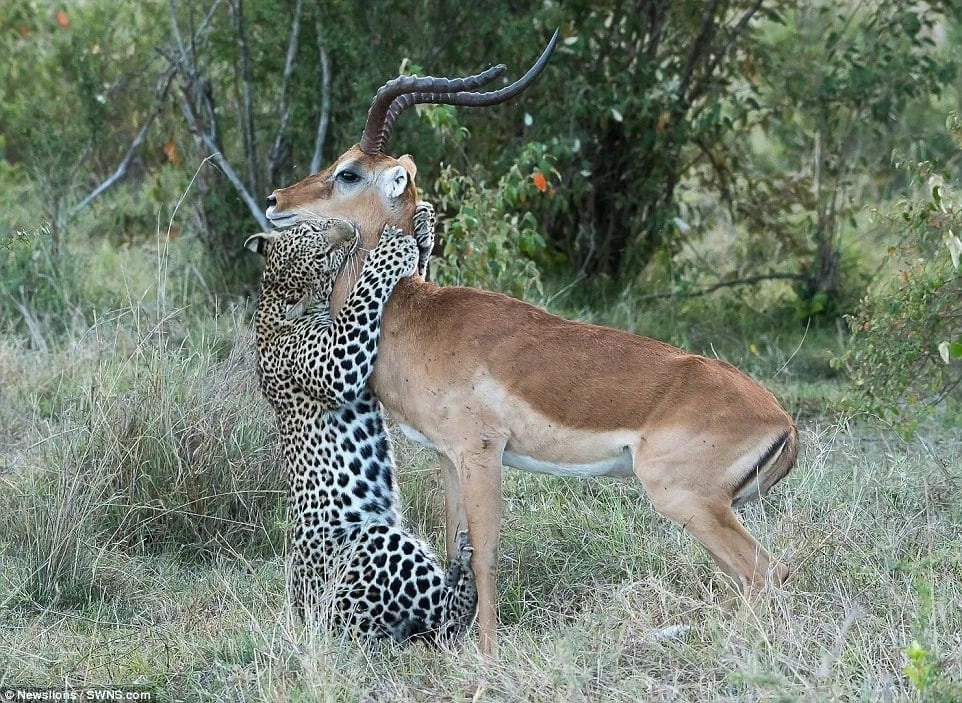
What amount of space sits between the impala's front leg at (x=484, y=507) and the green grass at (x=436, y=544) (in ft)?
0.68

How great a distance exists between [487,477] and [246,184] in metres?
4.98

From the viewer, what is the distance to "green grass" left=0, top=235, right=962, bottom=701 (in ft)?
15.2

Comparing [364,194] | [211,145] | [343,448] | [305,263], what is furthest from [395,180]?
[211,145]

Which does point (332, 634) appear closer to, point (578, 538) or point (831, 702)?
point (578, 538)

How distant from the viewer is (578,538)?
6.10m

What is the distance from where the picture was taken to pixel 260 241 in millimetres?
6246

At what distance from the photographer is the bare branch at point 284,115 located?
30.0 ft

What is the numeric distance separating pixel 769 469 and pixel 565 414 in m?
0.79

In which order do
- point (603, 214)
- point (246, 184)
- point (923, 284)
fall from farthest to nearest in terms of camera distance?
1. point (603, 214)
2. point (246, 184)
3. point (923, 284)

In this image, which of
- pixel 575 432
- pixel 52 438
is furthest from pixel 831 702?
pixel 52 438

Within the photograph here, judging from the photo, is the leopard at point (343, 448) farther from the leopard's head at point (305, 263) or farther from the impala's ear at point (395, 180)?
the impala's ear at point (395, 180)

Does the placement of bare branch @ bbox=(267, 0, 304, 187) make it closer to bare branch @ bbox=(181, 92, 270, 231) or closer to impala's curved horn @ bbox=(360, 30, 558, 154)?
bare branch @ bbox=(181, 92, 270, 231)

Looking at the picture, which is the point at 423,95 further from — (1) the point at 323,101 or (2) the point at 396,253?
(1) the point at 323,101

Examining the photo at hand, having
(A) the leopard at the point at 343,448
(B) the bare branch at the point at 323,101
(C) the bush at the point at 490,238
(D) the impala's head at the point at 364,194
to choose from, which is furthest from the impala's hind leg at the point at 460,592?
(B) the bare branch at the point at 323,101
